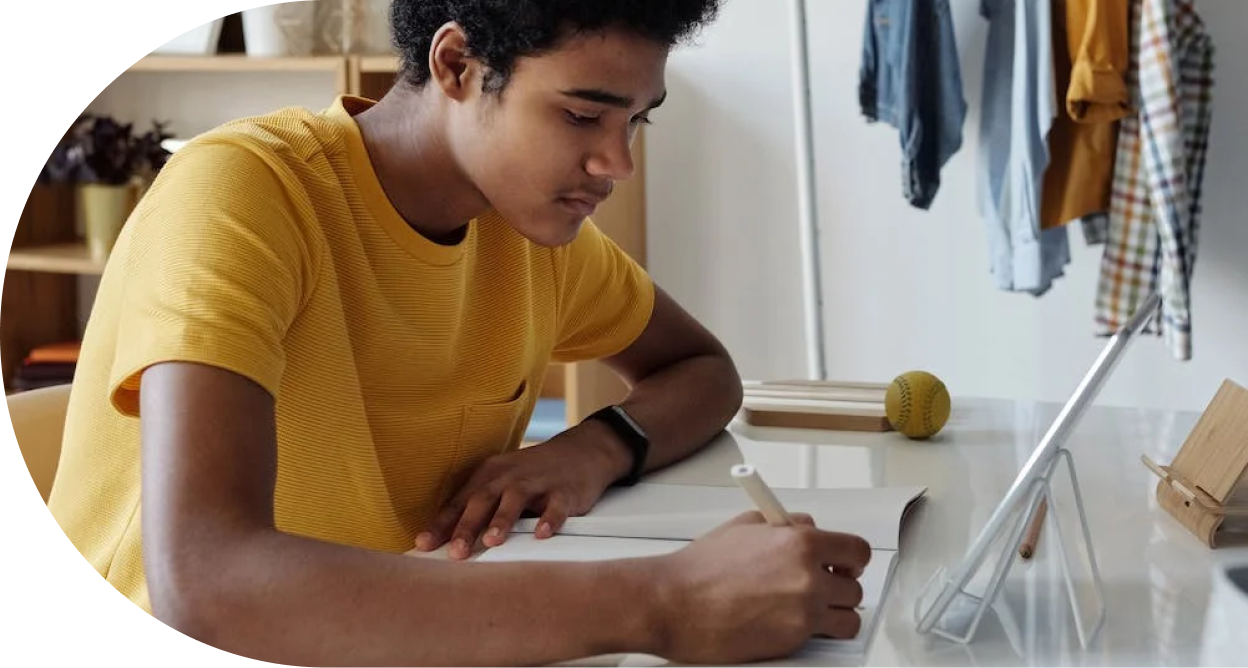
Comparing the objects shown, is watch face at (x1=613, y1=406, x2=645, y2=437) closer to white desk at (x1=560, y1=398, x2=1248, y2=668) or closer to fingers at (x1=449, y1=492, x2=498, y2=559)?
white desk at (x1=560, y1=398, x2=1248, y2=668)

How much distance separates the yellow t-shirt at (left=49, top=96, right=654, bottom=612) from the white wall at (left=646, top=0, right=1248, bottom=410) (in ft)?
5.68

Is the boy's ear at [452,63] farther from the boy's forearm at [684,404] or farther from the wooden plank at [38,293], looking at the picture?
the wooden plank at [38,293]

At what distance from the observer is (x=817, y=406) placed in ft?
5.18

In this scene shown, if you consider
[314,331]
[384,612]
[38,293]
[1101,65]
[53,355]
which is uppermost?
[1101,65]

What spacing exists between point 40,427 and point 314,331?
18.0 inches

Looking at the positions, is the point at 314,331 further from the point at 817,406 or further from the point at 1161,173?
the point at 1161,173

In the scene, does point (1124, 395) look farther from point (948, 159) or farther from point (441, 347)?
point (441, 347)

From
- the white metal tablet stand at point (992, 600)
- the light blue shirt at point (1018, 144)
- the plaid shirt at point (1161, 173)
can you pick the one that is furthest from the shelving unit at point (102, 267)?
the white metal tablet stand at point (992, 600)

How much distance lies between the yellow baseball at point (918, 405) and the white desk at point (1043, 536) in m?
0.02

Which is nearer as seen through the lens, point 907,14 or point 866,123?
point 907,14

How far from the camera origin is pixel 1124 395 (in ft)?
9.43

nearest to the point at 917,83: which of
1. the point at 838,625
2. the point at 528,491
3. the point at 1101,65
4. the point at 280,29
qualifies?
the point at 1101,65

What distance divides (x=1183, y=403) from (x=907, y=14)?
0.95 metres

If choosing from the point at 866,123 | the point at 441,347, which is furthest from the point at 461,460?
the point at 866,123
